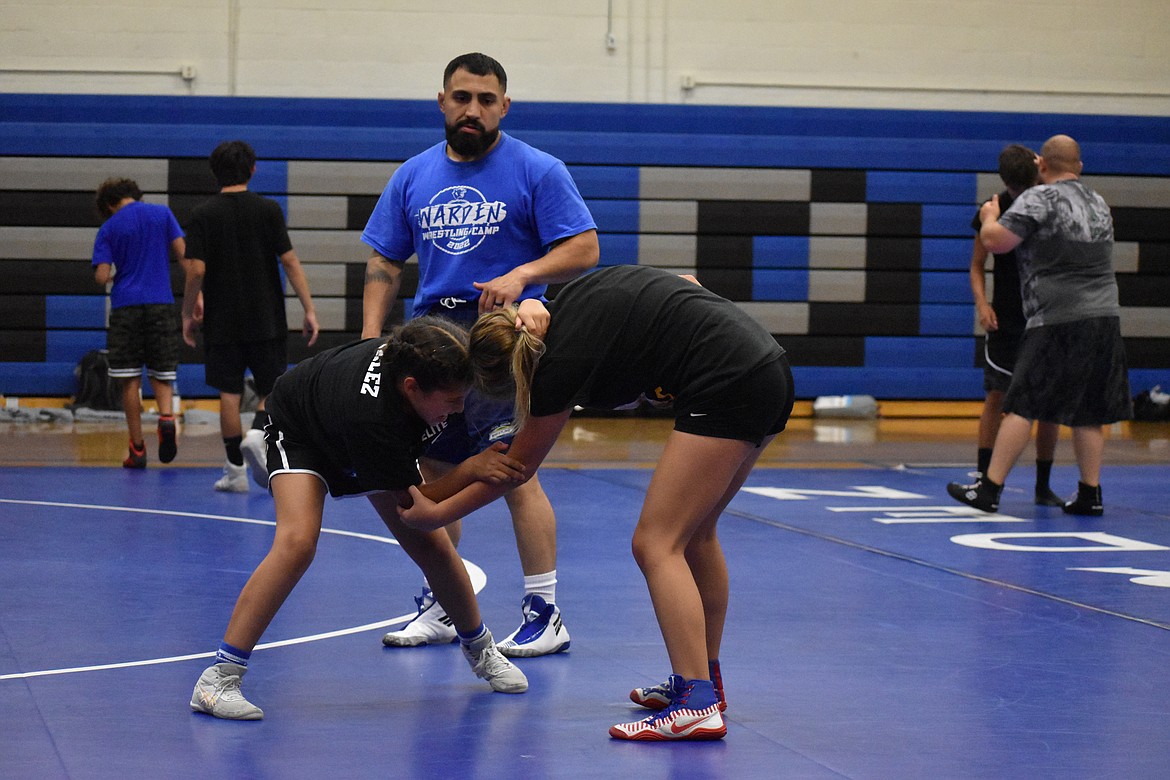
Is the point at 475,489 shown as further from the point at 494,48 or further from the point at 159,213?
the point at 494,48

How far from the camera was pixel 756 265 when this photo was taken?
11.1 metres

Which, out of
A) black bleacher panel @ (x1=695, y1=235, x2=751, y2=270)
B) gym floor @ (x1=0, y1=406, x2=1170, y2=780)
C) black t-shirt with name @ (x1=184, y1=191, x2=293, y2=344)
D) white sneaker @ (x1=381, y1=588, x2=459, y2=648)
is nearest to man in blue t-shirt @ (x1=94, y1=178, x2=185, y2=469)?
black t-shirt with name @ (x1=184, y1=191, x2=293, y2=344)

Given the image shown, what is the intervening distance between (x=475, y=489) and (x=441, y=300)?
0.96 meters

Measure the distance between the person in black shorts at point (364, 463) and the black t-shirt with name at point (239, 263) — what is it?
3.61m

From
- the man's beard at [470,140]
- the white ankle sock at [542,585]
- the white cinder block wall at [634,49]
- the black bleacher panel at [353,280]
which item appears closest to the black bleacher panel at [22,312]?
the white cinder block wall at [634,49]

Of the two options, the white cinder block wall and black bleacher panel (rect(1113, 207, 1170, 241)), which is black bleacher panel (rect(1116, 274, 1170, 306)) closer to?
black bleacher panel (rect(1113, 207, 1170, 241))

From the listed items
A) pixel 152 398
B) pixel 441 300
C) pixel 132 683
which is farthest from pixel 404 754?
pixel 152 398

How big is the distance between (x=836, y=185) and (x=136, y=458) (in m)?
6.12

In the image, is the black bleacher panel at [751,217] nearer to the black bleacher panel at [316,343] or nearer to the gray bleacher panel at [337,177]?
the gray bleacher panel at [337,177]

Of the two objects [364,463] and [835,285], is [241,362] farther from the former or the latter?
[835,285]

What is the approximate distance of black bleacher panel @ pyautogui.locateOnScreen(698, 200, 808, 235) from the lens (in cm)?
1105

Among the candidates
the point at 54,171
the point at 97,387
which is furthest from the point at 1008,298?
the point at 54,171

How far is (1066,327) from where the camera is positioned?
226 inches

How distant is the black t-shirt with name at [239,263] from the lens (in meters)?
6.49
